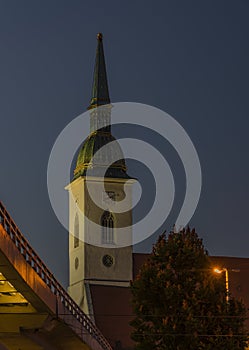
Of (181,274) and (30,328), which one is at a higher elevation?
(181,274)

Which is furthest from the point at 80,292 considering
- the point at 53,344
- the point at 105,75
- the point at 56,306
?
the point at 56,306

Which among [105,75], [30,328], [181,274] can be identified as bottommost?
[30,328]

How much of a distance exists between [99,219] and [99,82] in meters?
16.6

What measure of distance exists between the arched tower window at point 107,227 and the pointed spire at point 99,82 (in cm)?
1285

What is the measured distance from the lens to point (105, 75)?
476 feet

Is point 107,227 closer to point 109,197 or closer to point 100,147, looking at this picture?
point 109,197

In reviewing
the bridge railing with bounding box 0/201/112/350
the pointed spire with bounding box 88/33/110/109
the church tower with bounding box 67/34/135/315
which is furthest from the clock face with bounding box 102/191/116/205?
the bridge railing with bounding box 0/201/112/350

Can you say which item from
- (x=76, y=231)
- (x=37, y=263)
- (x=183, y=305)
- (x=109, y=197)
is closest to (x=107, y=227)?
(x=109, y=197)

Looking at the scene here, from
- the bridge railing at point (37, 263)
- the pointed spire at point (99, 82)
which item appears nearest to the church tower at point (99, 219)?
the pointed spire at point (99, 82)

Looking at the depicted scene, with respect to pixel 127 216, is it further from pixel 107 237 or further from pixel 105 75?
pixel 105 75

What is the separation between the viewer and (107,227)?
136500 mm

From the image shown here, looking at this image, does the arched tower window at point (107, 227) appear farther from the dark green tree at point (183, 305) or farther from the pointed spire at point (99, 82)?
the dark green tree at point (183, 305)

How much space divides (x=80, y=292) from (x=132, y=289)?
60.3 meters

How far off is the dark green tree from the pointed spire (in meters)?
69.3
